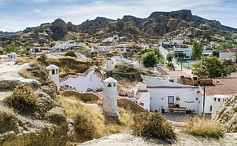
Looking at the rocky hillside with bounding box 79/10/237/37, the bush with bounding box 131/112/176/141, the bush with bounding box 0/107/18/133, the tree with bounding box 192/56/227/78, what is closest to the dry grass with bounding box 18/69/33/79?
the bush with bounding box 0/107/18/133

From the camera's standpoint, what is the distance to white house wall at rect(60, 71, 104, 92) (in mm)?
21828

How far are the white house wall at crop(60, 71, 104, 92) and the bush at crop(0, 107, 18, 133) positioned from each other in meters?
14.8

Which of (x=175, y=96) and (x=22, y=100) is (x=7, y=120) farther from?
(x=175, y=96)

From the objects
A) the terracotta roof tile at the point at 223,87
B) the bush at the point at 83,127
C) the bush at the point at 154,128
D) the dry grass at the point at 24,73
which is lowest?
the terracotta roof tile at the point at 223,87

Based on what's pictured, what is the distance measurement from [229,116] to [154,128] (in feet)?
12.4

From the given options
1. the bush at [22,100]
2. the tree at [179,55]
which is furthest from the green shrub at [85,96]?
the tree at [179,55]

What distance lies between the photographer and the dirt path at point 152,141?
584cm

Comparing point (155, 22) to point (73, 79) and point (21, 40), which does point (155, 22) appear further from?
point (73, 79)

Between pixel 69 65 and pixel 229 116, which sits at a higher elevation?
pixel 69 65

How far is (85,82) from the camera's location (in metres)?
22.7

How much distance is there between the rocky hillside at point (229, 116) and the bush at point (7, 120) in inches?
233

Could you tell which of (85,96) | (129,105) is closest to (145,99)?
(129,105)

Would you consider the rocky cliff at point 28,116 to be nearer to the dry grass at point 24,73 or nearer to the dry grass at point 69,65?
the dry grass at point 24,73

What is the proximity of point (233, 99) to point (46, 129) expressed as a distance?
6465 millimetres
